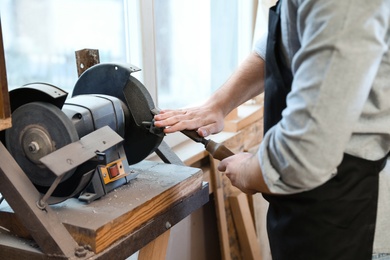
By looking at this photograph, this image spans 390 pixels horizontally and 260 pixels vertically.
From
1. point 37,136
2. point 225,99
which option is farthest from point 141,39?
point 37,136

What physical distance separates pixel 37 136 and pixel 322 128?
49 centimetres

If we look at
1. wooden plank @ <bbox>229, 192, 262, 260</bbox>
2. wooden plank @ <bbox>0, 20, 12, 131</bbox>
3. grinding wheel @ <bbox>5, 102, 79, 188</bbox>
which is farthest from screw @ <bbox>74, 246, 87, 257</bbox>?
wooden plank @ <bbox>229, 192, 262, 260</bbox>

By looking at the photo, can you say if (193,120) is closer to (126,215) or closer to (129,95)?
(129,95)

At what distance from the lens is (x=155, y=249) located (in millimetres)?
1132

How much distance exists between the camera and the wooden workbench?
2.91ft

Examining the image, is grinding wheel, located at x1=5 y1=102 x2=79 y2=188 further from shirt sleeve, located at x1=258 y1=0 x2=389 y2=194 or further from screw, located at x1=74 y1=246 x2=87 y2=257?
shirt sleeve, located at x1=258 y1=0 x2=389 y2=194

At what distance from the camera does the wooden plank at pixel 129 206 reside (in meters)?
0.88

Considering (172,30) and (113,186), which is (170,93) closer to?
(172,30)

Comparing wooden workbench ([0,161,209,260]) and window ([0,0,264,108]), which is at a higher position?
window ([0,0,264,108])

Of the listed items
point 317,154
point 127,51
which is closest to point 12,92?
point 317,154

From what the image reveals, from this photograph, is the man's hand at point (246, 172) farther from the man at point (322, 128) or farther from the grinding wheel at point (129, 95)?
the grinding wheel at point (129, 95)

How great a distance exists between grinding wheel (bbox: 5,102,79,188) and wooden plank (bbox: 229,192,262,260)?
1.21m

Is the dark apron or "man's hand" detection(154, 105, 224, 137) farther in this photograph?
"man's hand" detection(154, 105, 224, 137)

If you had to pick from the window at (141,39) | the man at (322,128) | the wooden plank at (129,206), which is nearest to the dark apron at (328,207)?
the man at (322,128)
